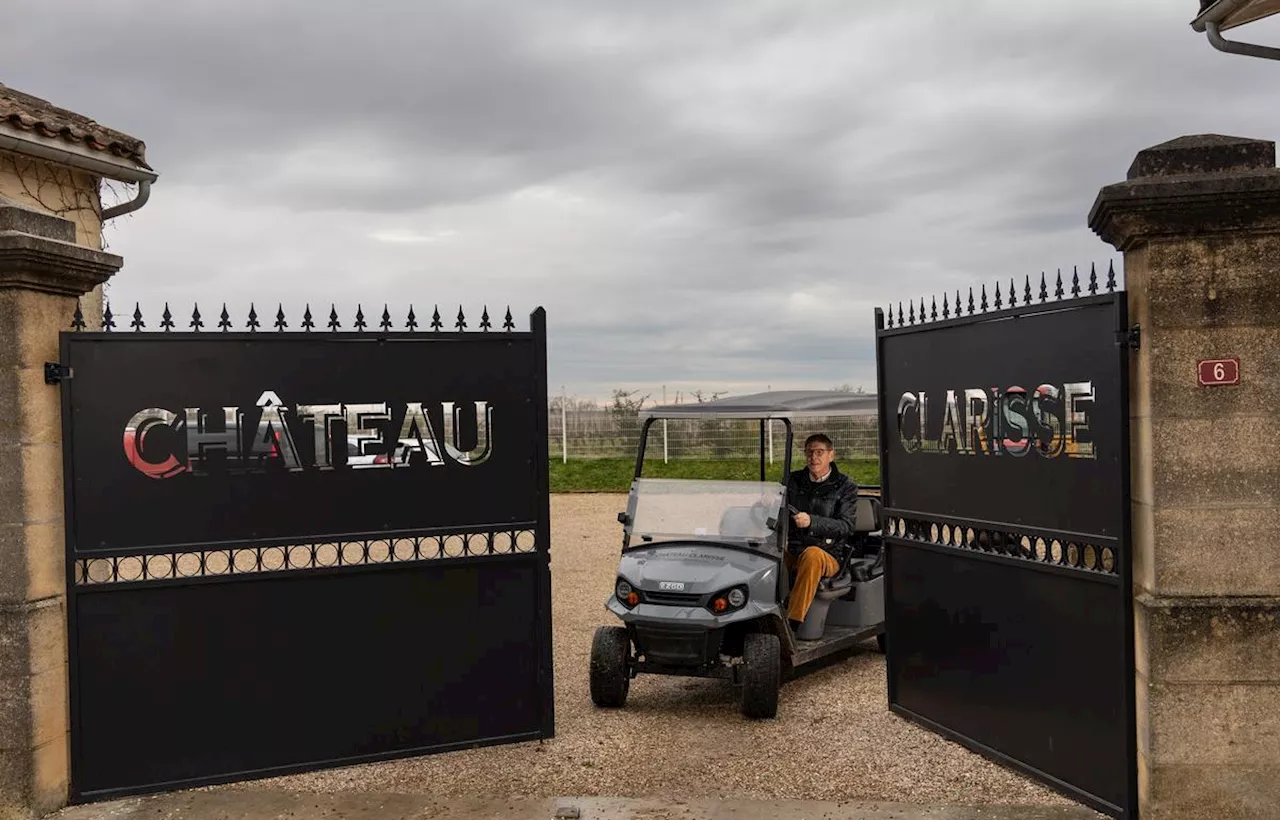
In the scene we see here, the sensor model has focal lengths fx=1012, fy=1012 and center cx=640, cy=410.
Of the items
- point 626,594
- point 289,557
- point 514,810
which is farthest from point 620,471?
point 514,810

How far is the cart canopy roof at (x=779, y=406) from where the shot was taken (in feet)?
21.9

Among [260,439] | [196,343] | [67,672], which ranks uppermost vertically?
[196,343]

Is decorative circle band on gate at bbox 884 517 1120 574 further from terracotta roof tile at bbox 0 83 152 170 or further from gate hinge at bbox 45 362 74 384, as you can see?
terracotta roof tile at bbox 0 83 152 170

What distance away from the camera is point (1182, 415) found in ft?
14.2

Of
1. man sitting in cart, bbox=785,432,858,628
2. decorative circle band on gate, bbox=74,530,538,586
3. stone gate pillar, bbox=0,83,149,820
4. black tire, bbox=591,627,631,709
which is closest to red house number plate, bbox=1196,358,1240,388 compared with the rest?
man sitting in cart, bbox=785,432,858,628

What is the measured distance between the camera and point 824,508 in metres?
7.00

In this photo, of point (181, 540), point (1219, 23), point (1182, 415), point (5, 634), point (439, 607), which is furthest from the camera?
point (1219, 23)

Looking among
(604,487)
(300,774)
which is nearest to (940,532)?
(300,774)

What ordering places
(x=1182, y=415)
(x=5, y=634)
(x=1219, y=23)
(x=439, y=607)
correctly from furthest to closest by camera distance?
(x=1219, y=23)
(x=439, y=607)
(x=5, y=634)
(x=1182, y=415)

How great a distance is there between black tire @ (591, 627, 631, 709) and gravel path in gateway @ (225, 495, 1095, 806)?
0.38ft

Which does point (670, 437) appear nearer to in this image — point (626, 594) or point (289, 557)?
point (626, 594)

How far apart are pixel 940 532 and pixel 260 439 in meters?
3.71

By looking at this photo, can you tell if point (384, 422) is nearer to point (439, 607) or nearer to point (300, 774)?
point (439, 607)

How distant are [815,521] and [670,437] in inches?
502
